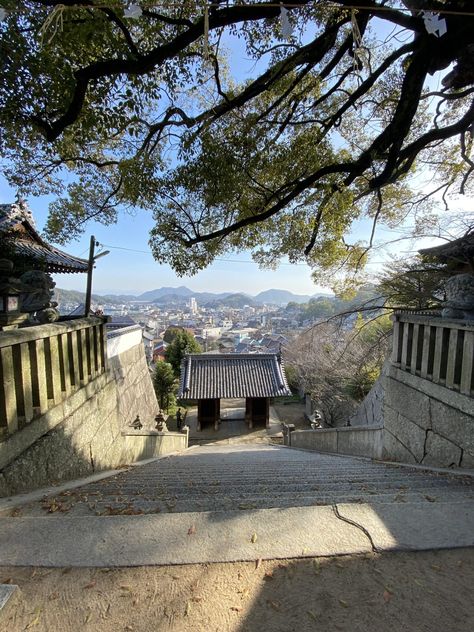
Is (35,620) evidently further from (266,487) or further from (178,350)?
(178,350)

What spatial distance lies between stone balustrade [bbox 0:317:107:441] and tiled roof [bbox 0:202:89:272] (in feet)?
19.0

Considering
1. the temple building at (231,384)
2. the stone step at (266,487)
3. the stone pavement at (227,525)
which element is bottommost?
the temple building at (231,384)

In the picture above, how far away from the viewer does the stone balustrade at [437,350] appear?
3000mm

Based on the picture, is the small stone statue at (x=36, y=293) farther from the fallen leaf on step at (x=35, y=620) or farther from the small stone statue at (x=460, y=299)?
the small stone statue at (x=460, y=299)

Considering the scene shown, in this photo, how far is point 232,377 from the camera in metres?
13.6

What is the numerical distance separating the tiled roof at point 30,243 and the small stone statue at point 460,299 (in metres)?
8.33

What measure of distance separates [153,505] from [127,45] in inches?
202

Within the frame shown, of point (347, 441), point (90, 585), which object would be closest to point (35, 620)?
point (90, 585)

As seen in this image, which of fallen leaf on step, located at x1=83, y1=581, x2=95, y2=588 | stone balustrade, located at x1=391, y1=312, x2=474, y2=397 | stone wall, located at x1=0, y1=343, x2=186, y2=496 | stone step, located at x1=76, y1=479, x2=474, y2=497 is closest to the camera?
fallen leaf on step, located at x1=83, y1=581, x2=95, y2=588

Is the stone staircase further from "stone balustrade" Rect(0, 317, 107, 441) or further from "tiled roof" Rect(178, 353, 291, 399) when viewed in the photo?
"tiled roof" Rect(178, 353, 291, 399)

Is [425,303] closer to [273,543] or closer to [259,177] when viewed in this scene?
[259,177]

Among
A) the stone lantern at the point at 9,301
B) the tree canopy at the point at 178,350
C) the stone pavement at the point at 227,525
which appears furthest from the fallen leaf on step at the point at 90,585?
the tree canopy at the point at 178,350

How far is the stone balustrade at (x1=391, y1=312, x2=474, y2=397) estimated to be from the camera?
300cm

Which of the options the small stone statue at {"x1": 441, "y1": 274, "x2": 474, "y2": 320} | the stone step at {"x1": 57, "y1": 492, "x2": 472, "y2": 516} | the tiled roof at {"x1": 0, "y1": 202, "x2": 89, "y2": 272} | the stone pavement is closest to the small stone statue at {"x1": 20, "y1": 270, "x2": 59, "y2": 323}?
the stone pavement
